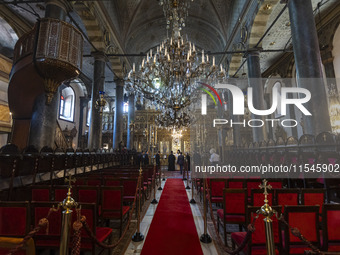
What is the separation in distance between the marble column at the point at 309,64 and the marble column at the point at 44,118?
295 inches

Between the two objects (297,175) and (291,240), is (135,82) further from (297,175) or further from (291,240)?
(291,240)

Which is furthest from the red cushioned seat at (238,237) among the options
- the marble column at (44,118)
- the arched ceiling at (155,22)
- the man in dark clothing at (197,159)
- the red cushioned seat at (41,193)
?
the arched ceiling at (155,22)

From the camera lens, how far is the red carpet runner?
2.29 metres

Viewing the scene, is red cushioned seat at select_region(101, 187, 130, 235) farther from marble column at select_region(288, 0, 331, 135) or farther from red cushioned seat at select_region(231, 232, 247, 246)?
marble column at select_region(288, 0, 331, 135)

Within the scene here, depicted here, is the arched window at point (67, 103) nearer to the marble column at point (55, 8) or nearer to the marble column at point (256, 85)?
the marble column at point (55, 8)

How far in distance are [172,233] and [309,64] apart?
5.71 metres

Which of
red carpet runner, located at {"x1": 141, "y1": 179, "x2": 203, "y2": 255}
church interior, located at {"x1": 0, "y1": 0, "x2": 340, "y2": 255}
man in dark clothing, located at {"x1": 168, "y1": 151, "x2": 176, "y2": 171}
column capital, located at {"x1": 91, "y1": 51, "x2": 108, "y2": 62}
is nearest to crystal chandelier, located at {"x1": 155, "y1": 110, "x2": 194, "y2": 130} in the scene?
church interior, located at {"x1": 0, "y1": 0, "x2": 340, "y2": 255}

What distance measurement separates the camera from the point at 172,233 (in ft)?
9.08

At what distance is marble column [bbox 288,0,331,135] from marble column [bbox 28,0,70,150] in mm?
7487

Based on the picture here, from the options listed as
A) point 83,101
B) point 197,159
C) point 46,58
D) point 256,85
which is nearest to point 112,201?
point 46,58

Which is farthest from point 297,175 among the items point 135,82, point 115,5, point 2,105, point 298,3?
point 2,105

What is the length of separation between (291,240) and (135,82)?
6385 mm

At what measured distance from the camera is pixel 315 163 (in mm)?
3836

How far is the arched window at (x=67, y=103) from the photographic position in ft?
53.6
